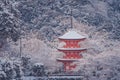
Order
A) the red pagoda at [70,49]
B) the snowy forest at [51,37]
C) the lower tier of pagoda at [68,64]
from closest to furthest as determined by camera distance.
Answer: the snowy forest at [51,37]
the lower tier of pagoda at [68,64]
the red pagoda at [70,49]


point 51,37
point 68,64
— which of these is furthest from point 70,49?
point 51,37

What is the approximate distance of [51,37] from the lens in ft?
124

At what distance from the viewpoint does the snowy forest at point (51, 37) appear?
22141 mm

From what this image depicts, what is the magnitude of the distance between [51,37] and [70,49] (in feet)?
32.3

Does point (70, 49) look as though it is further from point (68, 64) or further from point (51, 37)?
point (51, 37)

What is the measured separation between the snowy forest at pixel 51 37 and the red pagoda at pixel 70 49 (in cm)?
46

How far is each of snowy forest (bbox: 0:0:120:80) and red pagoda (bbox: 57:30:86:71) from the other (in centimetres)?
46

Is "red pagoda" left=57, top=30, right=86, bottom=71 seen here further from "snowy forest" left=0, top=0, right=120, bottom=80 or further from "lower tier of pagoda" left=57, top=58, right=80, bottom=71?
"snowy forest" left=0, top=0, right=120, bottom=80

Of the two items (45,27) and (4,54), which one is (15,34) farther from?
(45,27)

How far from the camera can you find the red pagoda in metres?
27.9

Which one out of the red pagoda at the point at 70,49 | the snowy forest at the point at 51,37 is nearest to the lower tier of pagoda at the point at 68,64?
the red pagoda at the point at 70,49

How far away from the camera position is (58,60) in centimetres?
2784

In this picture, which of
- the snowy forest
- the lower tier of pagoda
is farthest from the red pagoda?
the snowy forest

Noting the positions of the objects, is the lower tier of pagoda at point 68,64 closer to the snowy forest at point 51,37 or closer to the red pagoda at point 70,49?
the red pagoda at point 70,49
